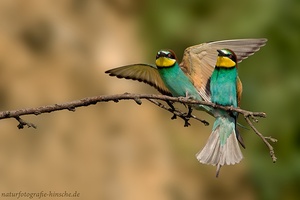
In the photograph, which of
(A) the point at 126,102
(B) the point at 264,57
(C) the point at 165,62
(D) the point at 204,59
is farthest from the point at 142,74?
(B) the point at 264,57

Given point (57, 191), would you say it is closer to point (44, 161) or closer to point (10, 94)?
point (44, 161)

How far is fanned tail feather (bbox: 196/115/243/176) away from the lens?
103 inches

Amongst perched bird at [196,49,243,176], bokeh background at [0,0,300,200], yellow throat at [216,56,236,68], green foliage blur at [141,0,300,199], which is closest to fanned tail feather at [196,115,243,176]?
perched bird at [196,49,243,176]

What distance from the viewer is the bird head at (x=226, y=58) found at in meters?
2.67

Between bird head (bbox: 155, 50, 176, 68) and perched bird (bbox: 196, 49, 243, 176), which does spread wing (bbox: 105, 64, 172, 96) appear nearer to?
bird head (bbox: 155, 50, 176, 68)

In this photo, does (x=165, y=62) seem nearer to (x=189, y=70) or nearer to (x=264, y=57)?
(x=189, y=70)

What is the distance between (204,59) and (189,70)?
5 cm

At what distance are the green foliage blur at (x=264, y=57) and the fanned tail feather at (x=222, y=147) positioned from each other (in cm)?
309

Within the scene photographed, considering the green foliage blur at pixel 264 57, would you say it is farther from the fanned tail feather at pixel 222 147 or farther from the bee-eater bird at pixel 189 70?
the fanned tail feather at pixel 222 147

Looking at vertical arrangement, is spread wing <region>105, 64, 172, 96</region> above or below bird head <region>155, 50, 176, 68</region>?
below

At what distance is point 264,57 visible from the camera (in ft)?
20.6

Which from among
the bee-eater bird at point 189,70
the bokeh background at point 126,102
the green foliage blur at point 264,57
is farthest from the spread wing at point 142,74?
the green foliage blur at point 264,57

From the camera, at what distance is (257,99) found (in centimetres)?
589

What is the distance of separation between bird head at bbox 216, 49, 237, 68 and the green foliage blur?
3.11 meters
